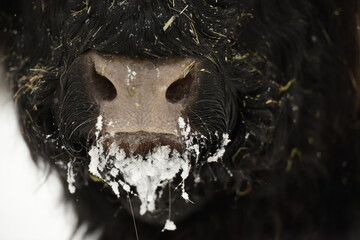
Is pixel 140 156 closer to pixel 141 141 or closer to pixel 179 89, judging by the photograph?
pixel 141 141

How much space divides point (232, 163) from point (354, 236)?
55 cm

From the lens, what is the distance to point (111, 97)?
1694mm

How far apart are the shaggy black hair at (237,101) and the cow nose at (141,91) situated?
0.13 ft

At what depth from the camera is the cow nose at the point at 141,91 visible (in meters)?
1.61

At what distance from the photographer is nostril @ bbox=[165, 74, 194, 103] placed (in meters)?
1.68

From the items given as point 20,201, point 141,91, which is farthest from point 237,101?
point 20,201

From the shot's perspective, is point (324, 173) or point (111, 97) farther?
point (324, 173)

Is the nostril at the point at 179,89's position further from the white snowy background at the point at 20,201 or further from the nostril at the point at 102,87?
the white snowy background at the point at 20,201

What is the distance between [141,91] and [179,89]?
0.11m

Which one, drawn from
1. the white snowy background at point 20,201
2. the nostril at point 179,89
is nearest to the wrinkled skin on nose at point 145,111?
the nostril at point 179,89

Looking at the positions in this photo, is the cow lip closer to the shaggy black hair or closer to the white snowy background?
the shaggy black hair

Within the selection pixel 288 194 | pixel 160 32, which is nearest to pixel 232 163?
pixel 288 194

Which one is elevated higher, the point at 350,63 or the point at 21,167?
the point at 350,63

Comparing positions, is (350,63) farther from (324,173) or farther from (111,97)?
(111,97)
